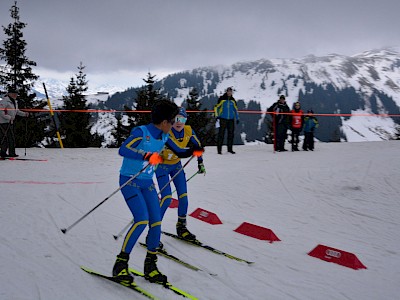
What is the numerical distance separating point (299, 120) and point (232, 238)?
10.0m

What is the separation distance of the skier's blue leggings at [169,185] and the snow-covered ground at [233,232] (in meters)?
0.56

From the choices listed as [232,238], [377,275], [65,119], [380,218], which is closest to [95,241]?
[232,238]

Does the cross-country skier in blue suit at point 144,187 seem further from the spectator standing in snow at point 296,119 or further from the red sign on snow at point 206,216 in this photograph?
the spectator standing in snow at point 296,119

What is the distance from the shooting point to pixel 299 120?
14727mm

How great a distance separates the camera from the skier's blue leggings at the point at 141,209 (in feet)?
12.3

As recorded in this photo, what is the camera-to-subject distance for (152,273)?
384cm

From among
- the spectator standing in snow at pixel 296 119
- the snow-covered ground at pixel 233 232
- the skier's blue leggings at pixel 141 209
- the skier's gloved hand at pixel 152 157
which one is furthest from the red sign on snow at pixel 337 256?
the spectator standing in snow at pixel 296 119

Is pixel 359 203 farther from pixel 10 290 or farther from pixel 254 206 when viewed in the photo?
pixel 10 290

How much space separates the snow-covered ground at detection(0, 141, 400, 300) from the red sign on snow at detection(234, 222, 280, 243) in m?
0.13

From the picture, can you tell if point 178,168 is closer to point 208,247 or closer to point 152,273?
point 208,247

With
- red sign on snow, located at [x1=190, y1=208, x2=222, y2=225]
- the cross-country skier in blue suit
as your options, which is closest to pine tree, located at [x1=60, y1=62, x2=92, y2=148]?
red sign on snow, located at [x1=190, y1=208, x2=222, y2=225]

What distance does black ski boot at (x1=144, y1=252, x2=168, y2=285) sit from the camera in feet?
12.5

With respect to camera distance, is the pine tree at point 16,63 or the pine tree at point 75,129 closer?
the pine tree at point 16,63

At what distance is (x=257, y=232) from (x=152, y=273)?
2.42 m
